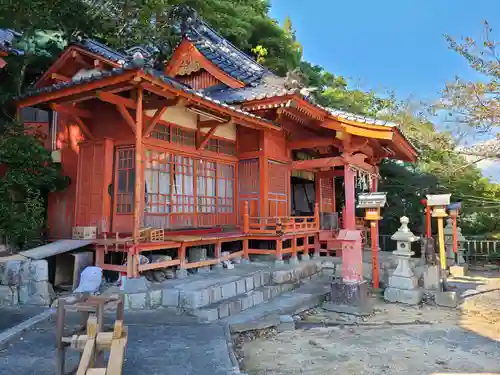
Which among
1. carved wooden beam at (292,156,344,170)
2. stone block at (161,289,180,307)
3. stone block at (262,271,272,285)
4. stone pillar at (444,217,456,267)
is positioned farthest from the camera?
stone pillar at (444,217,456,267)

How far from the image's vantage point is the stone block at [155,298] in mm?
6598

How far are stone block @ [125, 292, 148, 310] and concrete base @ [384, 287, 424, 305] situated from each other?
5.91 meters

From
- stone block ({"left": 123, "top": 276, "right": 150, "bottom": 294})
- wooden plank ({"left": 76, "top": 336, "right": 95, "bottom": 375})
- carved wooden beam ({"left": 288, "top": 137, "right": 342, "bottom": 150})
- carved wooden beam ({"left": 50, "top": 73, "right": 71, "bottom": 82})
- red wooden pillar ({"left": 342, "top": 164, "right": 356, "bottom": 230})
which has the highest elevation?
carved wooden beam ({"left": 50, "top": 73, "right": 71, "bottom": 82})

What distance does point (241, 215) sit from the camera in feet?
36.9

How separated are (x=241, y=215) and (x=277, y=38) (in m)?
14.9

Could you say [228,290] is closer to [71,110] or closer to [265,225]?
[265,225]

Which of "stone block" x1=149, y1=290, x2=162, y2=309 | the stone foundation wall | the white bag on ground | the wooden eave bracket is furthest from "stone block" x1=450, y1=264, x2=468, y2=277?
the stone foundation wall

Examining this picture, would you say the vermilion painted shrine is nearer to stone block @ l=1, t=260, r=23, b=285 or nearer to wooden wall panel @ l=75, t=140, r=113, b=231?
wooden wall panel @ l=75, t=140, r=113, b=231

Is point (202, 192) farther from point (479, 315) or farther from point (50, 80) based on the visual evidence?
point (479, 315)

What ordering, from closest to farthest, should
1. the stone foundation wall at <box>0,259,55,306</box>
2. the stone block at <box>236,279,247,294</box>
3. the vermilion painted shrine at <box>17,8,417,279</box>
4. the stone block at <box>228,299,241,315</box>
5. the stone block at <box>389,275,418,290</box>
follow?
the stone foundation wall at <box>0,259,55,306</box>
the stone block at <box>228,299,241,315</box>
the vermilion painted shrine at <box>17,8,417,279</box>
the stone block at <box>236,279,247,294</box>
the stone block at <box>389,275,418,290</box>

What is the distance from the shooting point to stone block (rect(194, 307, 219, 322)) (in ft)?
20.5

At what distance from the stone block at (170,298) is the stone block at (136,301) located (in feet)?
1.04

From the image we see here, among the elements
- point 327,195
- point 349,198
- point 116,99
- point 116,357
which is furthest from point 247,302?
point 327,195

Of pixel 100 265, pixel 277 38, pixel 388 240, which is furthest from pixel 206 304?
pixel 277 38
